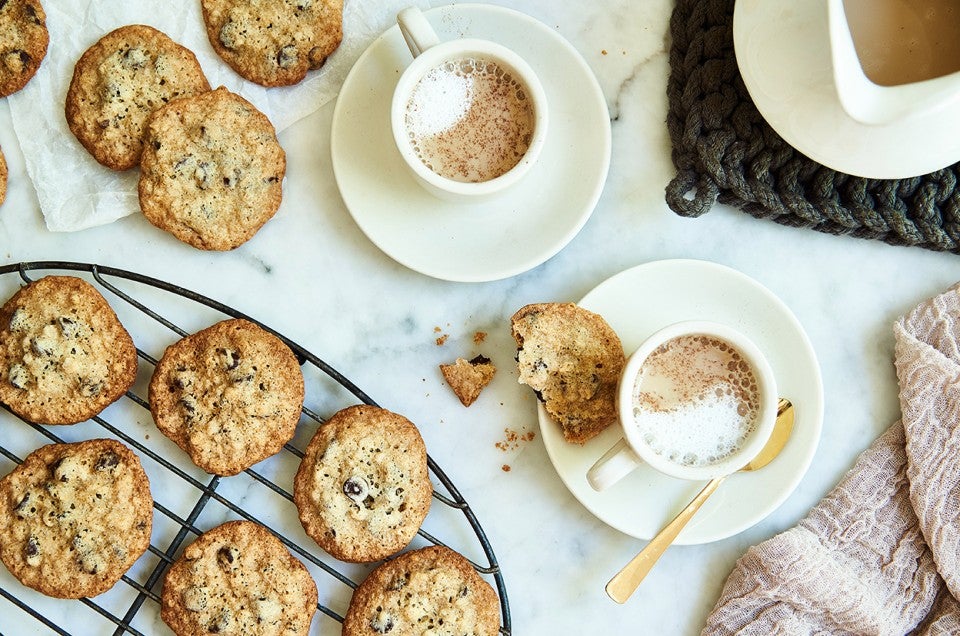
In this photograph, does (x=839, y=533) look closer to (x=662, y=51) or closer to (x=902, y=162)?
(x=902, y=162)

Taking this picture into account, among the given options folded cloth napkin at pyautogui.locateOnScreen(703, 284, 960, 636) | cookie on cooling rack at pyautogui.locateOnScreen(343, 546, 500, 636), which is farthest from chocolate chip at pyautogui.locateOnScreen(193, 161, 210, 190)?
folded cloth napkin at pyautogui.locateOnScreen(703, 284, 960, 636)

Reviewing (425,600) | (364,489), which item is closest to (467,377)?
(364,489)

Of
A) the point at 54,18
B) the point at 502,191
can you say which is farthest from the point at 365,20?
the point at 54,18

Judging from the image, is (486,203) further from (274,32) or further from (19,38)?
(19,38)

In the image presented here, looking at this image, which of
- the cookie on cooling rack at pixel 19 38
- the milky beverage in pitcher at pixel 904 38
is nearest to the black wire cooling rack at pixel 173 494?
the cookie on cooling rack at pixel 19 38

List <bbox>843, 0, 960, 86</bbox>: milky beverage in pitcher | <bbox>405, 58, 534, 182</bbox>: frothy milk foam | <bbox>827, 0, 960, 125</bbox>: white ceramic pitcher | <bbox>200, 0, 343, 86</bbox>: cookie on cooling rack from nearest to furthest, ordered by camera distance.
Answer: <bbox>827, 0, 960, 125</bbox>: white ceramic pitcher < <bbox>843, 0, 960, 86</bbox>: milky beverage in pitcher < <bbox>405, 58, 534, 182</bbox>: frothy milk foam < <bbox>200, 0, 343, 86</bbox>: cookie on cooling rack

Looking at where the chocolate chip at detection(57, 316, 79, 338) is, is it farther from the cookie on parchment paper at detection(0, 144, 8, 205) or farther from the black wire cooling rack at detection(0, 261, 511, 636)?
the cookie on parchment paper at detection(0, 144, 8, 205)

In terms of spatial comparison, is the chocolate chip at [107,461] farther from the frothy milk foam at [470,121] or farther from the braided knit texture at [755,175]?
the braided knit texture at [755,175]
